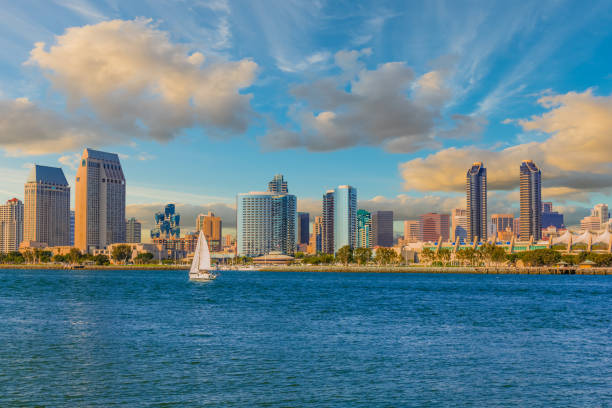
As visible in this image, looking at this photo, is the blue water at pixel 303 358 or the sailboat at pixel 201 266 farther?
the sailboat at pixel 201 266

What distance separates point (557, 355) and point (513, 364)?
249 inches

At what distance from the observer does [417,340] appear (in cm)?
5416

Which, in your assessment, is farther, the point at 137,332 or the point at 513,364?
the point at 137,332

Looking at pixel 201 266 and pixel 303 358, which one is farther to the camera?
pixel 201 266

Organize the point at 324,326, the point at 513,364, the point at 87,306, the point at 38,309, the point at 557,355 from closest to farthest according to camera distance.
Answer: the point at 513,364 → the point at 557,355 → the point at 324,326 → the point at 38,309 → the point at 87,306

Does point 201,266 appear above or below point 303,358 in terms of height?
below

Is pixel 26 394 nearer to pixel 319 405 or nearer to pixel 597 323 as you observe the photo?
→ pixel 319 405

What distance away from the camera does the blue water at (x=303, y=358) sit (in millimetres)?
34031

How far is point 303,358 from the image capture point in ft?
147

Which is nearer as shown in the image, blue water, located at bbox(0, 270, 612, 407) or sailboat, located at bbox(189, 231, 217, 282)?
blue water, located at bbox(0, 270, 612, 407)

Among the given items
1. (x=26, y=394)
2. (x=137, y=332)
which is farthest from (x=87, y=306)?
(x=26, y=394)

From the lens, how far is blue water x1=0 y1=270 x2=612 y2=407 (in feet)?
112

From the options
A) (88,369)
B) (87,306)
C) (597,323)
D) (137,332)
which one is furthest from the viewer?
(87,306)

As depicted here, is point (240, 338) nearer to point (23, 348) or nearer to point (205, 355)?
point (205, 355)
